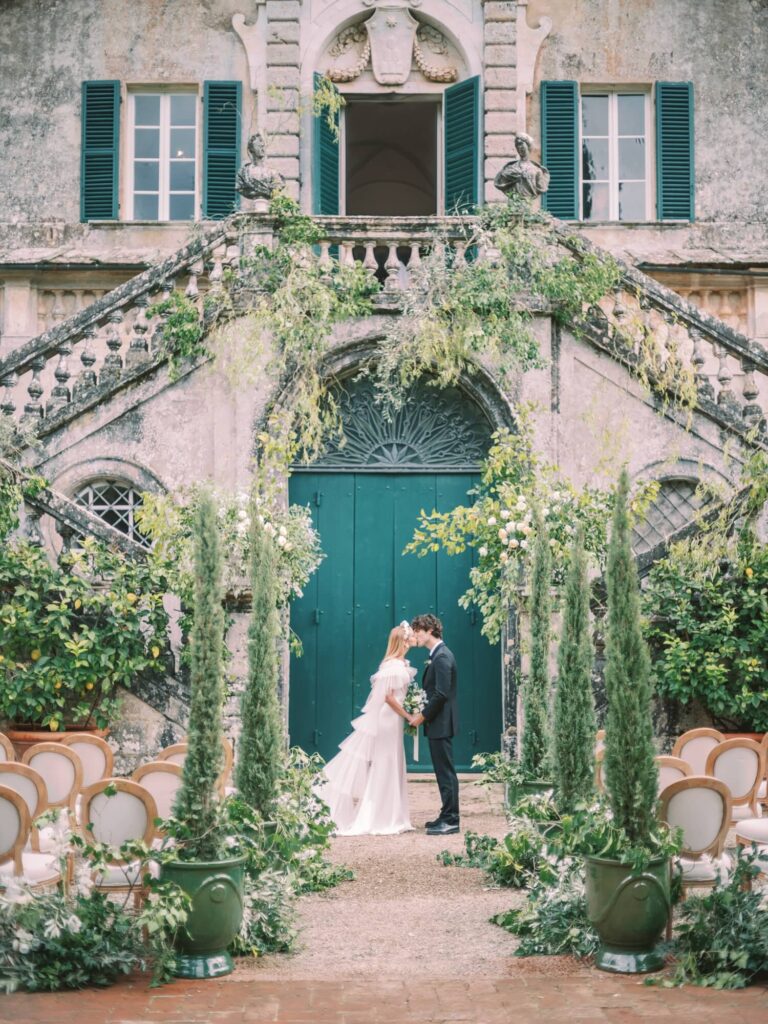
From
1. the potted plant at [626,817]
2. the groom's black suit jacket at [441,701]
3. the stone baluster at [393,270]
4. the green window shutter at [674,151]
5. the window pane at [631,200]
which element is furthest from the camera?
the window pane at [631,200]

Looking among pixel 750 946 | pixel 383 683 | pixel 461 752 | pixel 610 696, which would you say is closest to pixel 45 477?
pixel 383 683

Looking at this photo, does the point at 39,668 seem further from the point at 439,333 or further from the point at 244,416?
the point at 439,333

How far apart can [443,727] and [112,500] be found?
15.0 feet

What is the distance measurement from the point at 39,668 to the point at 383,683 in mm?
2893

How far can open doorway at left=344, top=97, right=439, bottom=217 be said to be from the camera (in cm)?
1722

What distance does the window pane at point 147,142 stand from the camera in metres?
15.8

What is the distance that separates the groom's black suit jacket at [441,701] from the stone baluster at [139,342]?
4.20 metres

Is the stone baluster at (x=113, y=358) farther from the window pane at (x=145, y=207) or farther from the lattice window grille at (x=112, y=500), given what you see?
the window pane at (x=145, y=207)

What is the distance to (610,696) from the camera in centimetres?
701

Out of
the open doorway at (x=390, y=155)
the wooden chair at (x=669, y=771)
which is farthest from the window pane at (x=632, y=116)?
the wooden chair at (x=669, y=771)

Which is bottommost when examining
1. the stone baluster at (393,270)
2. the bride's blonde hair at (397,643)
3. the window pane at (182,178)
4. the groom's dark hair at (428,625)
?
the bride's blonde hair at (397,643)

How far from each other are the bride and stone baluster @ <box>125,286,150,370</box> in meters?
3.71

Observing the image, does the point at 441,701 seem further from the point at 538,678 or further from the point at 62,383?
the point at 62,383

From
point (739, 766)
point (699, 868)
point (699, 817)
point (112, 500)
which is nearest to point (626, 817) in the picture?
point (699, 817)
